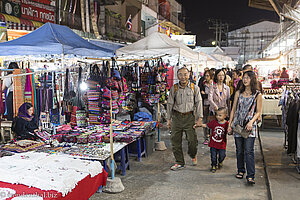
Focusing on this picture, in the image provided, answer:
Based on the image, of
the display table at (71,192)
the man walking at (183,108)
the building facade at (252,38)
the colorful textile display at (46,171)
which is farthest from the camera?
the building facade at (252,38)

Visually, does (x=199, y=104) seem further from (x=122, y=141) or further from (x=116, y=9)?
(x=116, y=9)

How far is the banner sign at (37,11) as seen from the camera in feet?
37.1

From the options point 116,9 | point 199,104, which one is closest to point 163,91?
point 199,104

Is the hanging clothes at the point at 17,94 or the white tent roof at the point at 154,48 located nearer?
the hanging clothes at the point at 17,94

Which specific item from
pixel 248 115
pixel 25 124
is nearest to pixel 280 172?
pixel 248 115

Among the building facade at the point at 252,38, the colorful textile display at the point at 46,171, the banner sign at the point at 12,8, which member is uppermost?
the building facade at the point at 252,38

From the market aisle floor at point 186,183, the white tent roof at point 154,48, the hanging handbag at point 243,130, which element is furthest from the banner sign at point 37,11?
the hanging handbag at point 243,130

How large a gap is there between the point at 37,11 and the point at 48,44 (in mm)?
7440

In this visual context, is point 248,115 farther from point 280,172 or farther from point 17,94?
point 17,94

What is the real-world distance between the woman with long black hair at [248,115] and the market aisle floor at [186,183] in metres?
0.37

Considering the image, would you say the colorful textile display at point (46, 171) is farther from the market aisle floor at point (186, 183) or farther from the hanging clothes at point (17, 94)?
the hanging clothes at point (17, 94)

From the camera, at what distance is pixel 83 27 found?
15.7 metres

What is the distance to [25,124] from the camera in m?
5.31

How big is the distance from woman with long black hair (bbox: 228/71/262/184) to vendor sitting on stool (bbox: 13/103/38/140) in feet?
12.5
